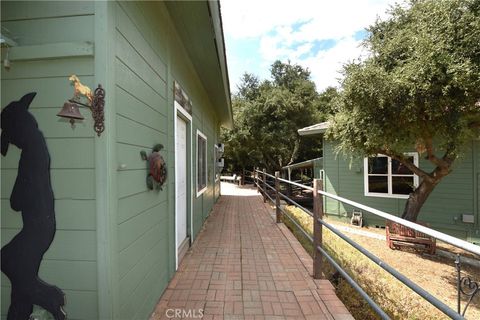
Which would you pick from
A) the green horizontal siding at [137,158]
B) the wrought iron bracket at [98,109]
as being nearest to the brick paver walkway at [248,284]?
the green horizontal siding at [137,158]

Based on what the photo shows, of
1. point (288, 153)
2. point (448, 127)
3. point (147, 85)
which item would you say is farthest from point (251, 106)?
point (147, 85)

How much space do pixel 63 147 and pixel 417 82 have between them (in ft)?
18.9

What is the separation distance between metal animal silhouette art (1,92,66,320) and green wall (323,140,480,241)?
7494 mm

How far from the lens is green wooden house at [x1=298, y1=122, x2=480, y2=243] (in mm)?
6926

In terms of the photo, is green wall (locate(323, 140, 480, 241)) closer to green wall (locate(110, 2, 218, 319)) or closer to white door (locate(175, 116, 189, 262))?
white door (locate(175, 116, 189, 262))

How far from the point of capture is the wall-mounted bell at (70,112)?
144cm

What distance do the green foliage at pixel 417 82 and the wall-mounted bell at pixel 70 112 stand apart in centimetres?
542

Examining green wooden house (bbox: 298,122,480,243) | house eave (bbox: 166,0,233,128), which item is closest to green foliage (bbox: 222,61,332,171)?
green wooden house (bbox: 298,122,480,243)

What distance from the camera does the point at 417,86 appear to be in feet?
16.1

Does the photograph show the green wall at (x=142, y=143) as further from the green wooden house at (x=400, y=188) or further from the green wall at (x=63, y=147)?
the green wooden house at (x=400, y=188)

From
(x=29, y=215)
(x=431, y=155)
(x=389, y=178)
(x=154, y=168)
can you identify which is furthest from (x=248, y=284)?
(x=389, y=178)

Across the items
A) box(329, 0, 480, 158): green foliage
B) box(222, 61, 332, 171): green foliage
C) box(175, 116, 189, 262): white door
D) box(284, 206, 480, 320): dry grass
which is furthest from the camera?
box(222, 61, 332, 171): green foliage

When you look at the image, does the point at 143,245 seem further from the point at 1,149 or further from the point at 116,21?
the point at 116,21

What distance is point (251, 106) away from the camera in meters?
17.2
